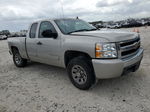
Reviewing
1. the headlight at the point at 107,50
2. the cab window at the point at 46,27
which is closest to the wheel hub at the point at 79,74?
the headlight at the point at 107,50

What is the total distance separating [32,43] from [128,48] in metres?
3.22

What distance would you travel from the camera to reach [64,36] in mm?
4324

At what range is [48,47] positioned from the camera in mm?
4797

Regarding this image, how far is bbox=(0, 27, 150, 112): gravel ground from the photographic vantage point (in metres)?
3.37

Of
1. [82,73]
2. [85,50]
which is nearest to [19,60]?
[82,73]

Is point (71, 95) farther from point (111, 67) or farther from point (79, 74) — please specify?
point (111, 67)

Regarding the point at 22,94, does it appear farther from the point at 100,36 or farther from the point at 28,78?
the point at 100,36

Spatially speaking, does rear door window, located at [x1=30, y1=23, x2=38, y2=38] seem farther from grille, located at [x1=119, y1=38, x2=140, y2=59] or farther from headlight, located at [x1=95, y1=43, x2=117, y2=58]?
grille, located at [x1=119, y1=38, x2=140, y2=59]

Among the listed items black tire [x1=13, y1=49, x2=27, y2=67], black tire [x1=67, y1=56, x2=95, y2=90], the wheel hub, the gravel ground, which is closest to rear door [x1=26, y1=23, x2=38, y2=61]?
the gravel ground

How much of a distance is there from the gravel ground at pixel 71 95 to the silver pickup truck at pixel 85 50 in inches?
16.0

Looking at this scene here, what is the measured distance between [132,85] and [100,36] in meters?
1.64

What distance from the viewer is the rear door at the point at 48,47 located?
4566 mm

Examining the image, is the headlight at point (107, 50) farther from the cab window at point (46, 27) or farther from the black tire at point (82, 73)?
the cab window at point (46, 27)

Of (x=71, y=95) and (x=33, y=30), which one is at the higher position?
(x=33, y=30)
